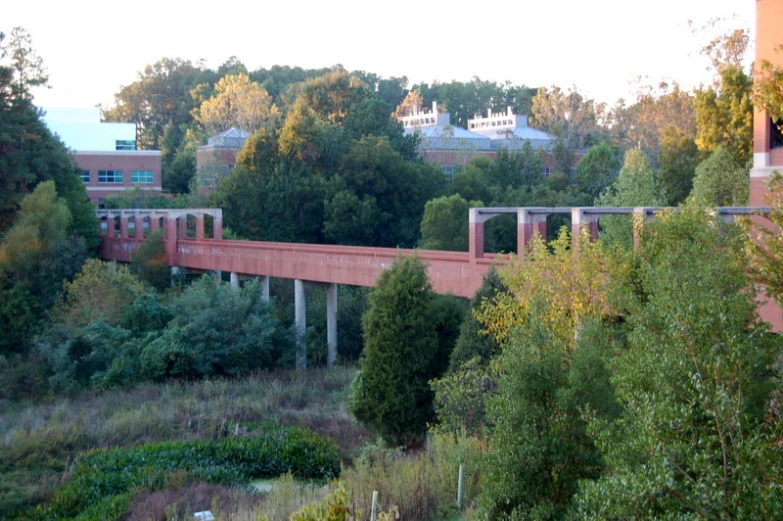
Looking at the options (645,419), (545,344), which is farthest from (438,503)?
(645,419)

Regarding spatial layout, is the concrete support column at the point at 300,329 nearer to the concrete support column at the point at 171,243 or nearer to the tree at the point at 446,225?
the tree at the point at 446,225

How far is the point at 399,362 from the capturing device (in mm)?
20906

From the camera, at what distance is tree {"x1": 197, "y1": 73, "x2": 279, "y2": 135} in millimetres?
65062

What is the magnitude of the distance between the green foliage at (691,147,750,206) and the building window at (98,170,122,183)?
160 ft

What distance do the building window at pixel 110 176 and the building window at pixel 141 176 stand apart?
1085mm

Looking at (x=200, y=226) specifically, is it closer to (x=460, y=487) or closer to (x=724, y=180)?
(x=724, y=180)

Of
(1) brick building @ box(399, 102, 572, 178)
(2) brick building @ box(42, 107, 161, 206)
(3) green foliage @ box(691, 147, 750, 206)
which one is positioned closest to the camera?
(3) green foliage @ box(691, 147, 750, 206)

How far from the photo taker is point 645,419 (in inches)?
313

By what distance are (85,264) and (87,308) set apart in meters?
4.30

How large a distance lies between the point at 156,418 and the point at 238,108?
4443 cm

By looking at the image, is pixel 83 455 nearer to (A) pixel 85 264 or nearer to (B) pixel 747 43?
(A) pixel 85 264

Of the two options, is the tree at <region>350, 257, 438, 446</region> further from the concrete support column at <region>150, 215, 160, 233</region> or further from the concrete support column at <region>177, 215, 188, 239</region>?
the concrete support column at <region>150, 215, 160, 233</region>

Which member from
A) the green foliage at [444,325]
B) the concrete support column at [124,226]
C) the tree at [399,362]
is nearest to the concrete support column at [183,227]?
the concrete support column at [124,226]

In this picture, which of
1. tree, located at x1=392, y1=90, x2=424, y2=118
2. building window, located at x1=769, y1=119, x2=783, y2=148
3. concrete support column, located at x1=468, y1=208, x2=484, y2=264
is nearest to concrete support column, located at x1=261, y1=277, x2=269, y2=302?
→ concrete support column, located at x1=468, y1=208, x2=484, y2=264
